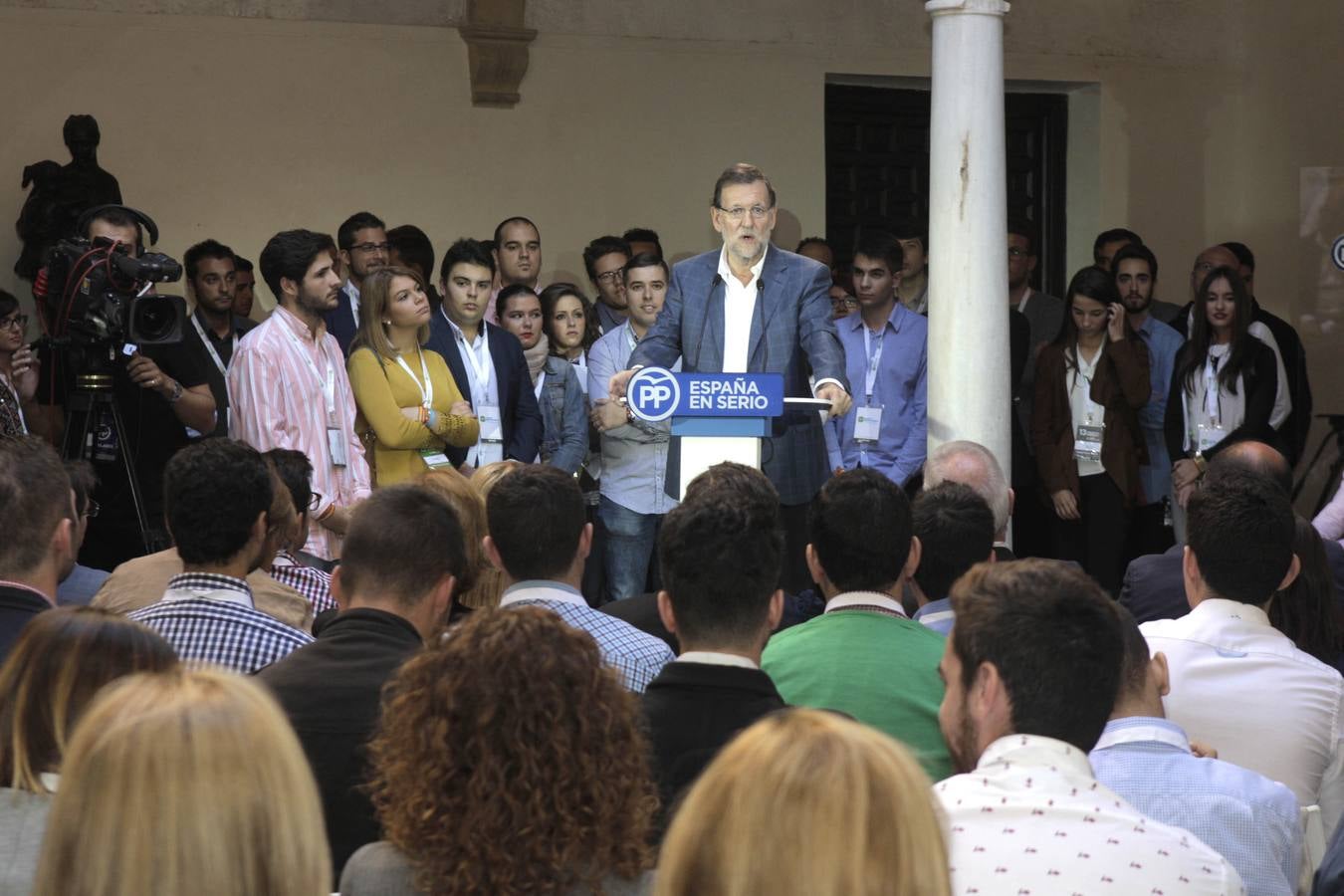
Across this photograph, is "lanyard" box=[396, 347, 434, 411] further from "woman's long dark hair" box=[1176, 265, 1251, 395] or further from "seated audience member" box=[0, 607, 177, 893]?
"seated audience member" box=[0, 607, 177, 893]

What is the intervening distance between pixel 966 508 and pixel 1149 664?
3.23 ft

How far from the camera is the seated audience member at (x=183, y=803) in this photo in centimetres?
143

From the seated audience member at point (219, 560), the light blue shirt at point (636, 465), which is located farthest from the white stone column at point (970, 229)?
the seated audience member at point (219, 560)

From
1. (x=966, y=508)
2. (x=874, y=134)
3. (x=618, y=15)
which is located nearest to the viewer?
(x=966, y=508)

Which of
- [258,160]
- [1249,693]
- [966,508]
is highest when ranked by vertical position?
[258,160]

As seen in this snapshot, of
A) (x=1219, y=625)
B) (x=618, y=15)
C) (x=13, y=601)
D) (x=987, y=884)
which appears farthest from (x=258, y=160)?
(x=987, y=884)

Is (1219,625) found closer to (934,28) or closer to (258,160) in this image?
(934,28)

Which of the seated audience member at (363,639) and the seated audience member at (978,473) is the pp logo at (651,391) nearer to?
the seated audience member at (978,473)

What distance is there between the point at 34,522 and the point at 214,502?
33cm

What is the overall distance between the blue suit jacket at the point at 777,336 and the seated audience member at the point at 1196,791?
2893 mm

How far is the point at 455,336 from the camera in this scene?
21.2ft

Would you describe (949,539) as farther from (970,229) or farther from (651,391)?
(970,229)

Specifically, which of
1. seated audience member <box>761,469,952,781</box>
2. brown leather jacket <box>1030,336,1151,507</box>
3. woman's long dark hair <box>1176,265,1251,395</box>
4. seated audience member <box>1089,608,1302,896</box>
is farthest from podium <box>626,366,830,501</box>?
woman's long dark hair <box>1176,265,1251,395</box>

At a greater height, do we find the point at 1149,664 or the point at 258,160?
the point at 258,160
